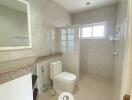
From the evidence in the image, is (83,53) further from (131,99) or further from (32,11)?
Answer: (131,99)

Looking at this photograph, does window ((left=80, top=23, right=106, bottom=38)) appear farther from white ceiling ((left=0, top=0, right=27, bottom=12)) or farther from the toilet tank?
white ceiling ((left=0, top=0, right=27, bottom=12))

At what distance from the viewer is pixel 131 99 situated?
14.6 inches

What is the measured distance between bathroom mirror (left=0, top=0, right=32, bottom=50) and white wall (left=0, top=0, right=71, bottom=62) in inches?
4.3

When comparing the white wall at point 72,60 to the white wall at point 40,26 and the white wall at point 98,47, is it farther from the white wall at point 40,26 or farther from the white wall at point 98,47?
the white wall at point 98,47

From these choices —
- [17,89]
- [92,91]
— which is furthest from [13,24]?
[92,91]

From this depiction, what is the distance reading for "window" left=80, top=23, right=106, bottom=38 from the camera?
2.84 metres

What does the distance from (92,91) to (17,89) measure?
6.09 feet

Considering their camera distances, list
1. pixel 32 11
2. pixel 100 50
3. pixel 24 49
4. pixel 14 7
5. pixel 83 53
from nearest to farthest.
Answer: pixel 14 7, pixel 24 49, pixel 32 11, pixel 100 50, pixel 83 53

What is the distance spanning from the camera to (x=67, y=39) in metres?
2.40

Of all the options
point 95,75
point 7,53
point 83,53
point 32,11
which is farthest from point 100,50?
point 7,53

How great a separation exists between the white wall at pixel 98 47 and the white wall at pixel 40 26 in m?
1.14

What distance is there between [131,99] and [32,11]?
1.91 m

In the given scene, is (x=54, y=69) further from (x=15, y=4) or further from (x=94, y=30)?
(x=94, y=30)

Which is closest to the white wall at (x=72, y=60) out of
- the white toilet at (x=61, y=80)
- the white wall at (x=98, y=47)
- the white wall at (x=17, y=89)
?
the white toilet at (x=61, y=80)
